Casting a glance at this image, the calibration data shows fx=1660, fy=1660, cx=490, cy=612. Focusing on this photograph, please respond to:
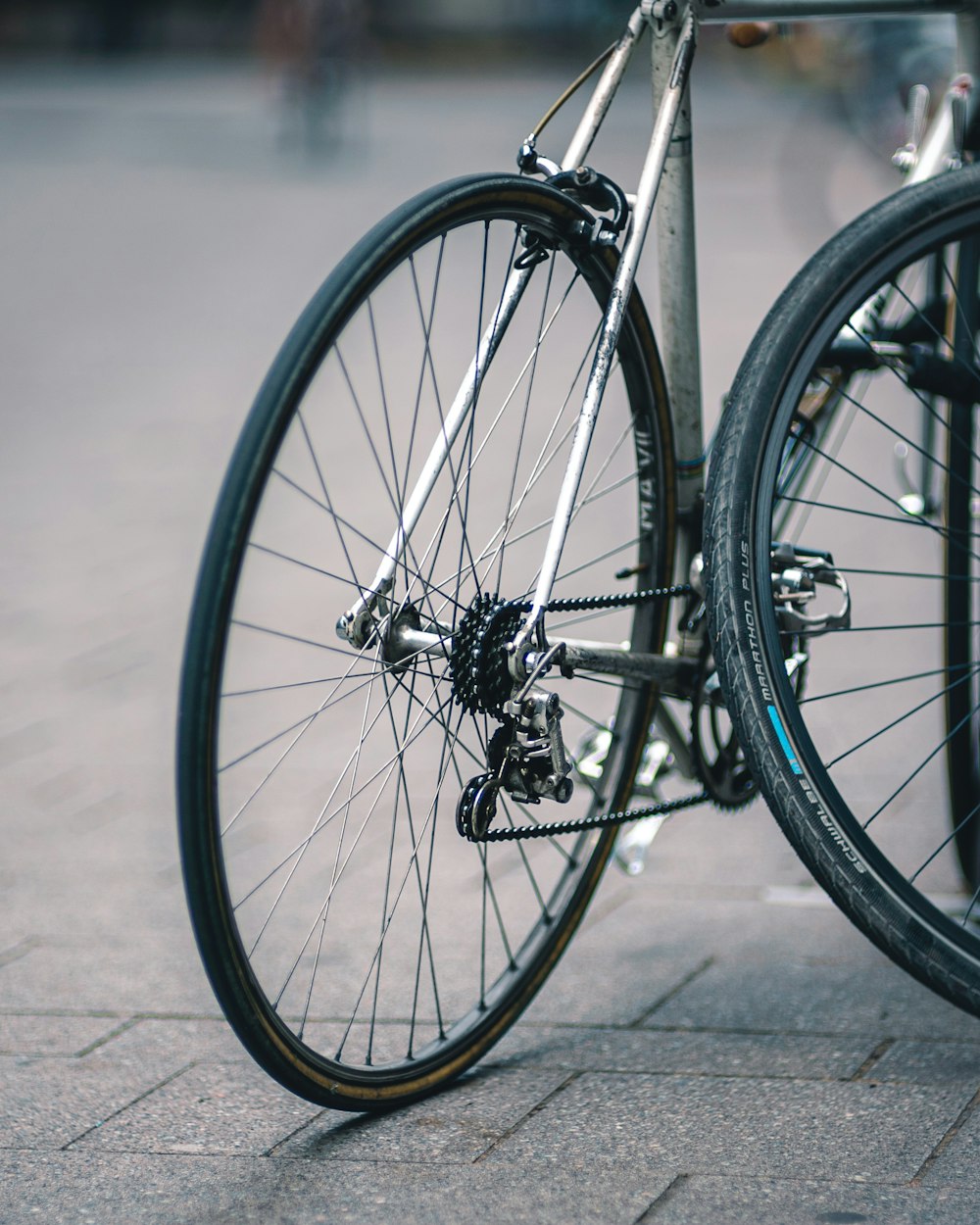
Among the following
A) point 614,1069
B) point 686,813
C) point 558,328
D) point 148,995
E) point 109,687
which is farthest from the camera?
point 558,328

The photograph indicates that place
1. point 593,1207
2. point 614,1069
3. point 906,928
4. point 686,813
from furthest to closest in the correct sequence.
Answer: point 686,813 < point 614,1069 < point 906,928 < point 593,1207

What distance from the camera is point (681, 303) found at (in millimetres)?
2301

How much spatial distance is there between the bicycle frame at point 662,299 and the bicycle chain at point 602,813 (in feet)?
0.17

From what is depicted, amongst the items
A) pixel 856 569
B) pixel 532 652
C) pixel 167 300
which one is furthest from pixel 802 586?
pixel 167 300

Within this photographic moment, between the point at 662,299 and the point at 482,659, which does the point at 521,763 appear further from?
the point at 662,299

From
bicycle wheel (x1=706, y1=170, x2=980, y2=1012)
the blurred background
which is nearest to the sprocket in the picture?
bicycle wheel (x1=706, y1=170, x2=980, y2=1012)

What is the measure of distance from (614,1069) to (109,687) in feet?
7.25

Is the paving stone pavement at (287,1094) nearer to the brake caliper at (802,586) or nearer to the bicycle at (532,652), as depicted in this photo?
the bicycle at (532,652)

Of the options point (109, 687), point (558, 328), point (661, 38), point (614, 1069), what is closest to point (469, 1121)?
point (614, 1069)

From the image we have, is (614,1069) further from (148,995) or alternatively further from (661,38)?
(661,38)

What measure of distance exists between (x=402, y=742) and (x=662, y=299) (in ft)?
2.37

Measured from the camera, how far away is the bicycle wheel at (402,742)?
5.66 ft

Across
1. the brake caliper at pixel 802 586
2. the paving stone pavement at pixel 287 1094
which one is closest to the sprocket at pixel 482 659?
the brake caliper at pixel 802 586

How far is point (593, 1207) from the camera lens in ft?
5.86
